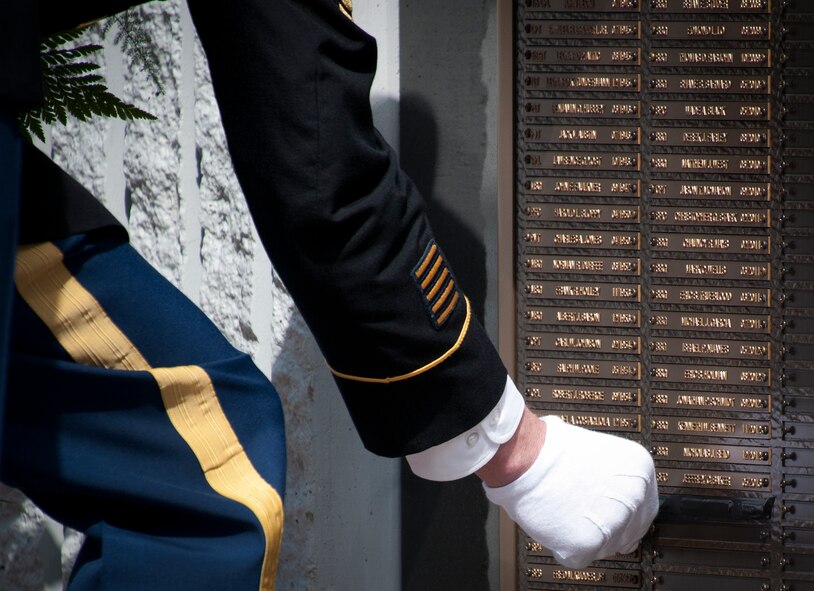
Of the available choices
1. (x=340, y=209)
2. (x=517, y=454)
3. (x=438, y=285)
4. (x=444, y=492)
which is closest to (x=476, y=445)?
(x=517, y=454)

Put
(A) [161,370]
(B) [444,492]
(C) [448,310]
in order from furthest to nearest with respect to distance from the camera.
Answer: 1. (B) [444,492]
2. (C) [448,310]
3. (A) [161,370]

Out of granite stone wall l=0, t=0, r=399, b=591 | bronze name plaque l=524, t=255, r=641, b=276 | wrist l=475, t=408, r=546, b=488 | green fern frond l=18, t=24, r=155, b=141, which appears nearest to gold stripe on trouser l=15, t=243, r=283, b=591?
wrist l=475, t=408, r=546, b=488

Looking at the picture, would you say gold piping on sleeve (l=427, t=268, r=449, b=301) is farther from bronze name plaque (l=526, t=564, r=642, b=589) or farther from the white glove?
bronze name plaque (l=526, t=564, r=642, b=589)

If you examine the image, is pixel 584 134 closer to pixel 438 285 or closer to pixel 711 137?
pixel 711 137

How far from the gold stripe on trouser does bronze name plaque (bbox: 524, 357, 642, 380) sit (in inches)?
39.2

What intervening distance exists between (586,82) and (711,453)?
2.17ft

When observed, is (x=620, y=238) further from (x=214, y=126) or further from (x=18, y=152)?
(x=18, y=152)

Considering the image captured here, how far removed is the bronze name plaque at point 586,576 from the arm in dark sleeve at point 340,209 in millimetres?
962

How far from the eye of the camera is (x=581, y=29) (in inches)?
67.2

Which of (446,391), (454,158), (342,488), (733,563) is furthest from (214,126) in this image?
(733,563)

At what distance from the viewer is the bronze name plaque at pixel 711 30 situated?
1.65m

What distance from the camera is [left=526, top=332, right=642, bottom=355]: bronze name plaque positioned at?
1745 mm

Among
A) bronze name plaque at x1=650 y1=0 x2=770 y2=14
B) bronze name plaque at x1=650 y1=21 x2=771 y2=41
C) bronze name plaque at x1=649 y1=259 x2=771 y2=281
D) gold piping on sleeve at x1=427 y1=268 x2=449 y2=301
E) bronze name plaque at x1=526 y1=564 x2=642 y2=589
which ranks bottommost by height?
bronze name plaque at x1=526 y1=564 x2=642 y2=589

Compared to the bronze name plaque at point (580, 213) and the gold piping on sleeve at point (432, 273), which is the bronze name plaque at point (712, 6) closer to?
the bronze name plaque at point (580, 213)
